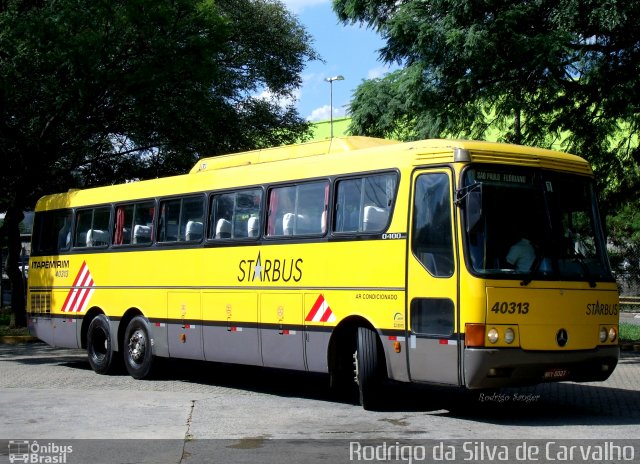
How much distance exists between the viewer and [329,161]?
13.3m

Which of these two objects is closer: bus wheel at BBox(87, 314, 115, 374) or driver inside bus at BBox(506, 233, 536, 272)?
driver inside bus at BBox(506, 233, 536, 272)

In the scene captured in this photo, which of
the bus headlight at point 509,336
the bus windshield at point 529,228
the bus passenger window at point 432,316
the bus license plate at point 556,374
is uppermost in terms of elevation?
the bus windshield at point 529,228

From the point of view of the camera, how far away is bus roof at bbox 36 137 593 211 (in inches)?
458

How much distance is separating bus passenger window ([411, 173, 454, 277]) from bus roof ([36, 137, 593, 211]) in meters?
0.28

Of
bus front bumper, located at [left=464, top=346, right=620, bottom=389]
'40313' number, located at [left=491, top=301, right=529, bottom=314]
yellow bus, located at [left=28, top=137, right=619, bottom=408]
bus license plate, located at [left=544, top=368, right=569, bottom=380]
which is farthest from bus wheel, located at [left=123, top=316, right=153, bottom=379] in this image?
bus license plate, located at [left=544, top=368, right=569, bottom=380]

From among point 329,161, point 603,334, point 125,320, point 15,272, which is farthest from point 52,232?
point 603,334

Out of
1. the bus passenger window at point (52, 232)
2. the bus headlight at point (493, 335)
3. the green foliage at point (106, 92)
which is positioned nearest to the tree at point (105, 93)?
the green foliage at point (106, 92)

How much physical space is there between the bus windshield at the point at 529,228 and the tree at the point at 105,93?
1317cm

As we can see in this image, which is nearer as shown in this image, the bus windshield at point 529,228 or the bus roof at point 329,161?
the bus windshield at point 529,228

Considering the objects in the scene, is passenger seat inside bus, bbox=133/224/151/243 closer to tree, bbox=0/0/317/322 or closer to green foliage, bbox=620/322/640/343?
tree, bbox=0/0/317/322

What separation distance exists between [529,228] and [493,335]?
4.64 feet

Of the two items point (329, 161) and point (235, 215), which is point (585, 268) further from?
point (235, 215)

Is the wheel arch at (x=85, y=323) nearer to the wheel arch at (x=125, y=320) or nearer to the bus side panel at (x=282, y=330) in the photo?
the wheel arch at (x=125, y=320)

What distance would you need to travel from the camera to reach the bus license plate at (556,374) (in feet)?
36.9
